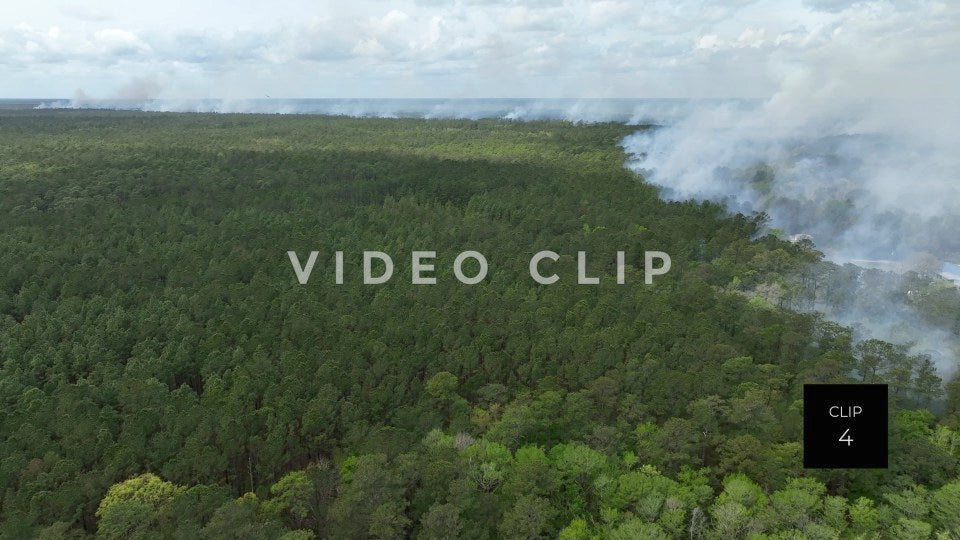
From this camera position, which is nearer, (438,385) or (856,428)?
(856,428)

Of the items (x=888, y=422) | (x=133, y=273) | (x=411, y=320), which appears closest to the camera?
(x=888, y=422)

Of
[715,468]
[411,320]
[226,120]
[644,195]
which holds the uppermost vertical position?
[226,120]

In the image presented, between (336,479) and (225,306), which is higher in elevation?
(225,306)

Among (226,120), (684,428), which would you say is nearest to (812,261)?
(684,428)

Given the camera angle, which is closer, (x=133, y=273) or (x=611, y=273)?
(x=133, y=273)

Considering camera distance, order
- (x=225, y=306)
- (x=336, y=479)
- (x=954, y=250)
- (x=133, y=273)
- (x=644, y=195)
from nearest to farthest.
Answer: (x=336, y=479) < (x=225, y=306) < (x=133, y=273) < (x=954, y=250) < (x=644, y=195)

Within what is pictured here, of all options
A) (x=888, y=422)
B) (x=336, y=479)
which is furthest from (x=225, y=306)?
(x=888, y=422)

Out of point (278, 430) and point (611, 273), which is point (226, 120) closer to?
point (611, 273)
